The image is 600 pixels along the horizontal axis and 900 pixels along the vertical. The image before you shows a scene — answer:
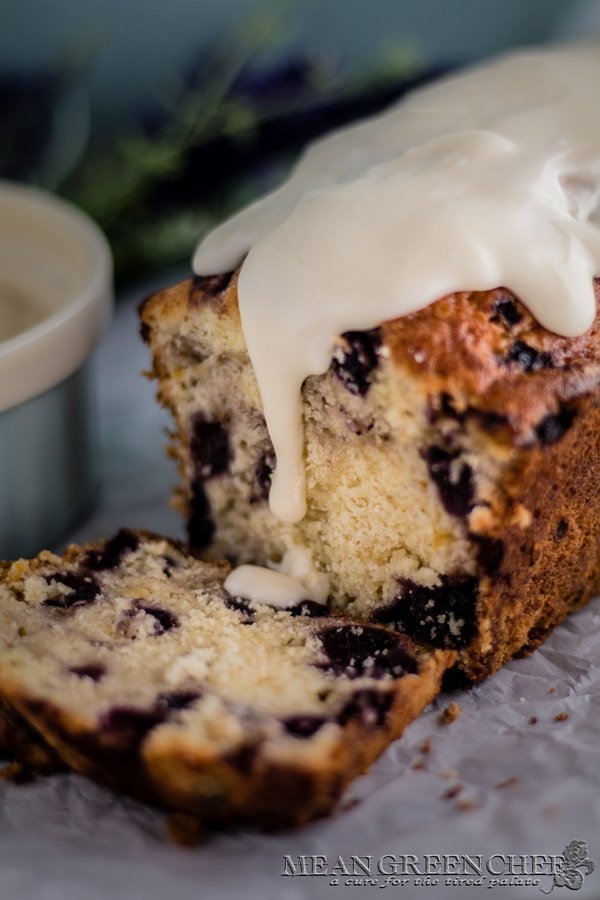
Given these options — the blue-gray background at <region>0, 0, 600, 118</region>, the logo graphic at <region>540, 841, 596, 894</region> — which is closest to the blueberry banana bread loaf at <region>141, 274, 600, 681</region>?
the logo graphic at <region>540, 841, 596, 894</region>

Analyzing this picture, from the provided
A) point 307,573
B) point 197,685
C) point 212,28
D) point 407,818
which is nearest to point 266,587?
point 307,573

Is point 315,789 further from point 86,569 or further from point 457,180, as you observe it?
point 457,180

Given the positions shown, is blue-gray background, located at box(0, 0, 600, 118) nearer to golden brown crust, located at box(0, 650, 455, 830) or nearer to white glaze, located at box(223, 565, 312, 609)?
white glaze, located at box(223, 565, 312, 609)

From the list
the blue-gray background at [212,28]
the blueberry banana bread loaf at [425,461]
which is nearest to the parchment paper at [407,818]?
the blueberry banana bread loaf at [425,461]

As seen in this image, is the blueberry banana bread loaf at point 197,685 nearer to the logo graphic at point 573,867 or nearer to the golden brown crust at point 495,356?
the logo graphic at point 573,867

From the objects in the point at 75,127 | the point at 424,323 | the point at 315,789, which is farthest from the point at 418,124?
the point at 75,127

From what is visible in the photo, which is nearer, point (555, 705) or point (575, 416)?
point (575, 416)
